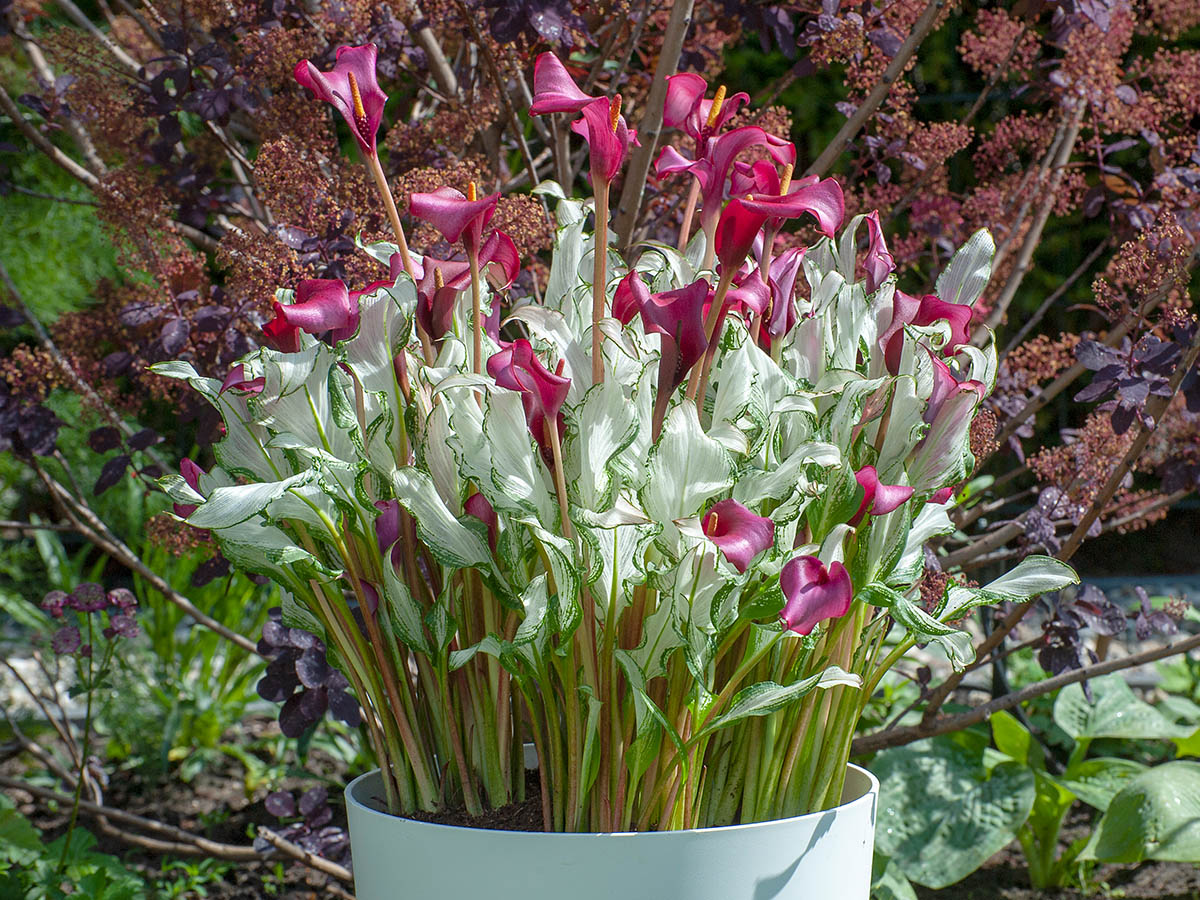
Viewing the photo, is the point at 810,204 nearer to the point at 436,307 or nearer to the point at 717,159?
the point at 717,159

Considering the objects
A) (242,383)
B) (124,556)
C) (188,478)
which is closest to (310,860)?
(124,556)

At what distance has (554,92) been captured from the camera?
627 mm

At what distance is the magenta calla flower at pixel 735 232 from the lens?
0.59 meters

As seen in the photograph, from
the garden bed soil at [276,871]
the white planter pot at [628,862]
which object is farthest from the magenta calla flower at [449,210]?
the garden bed soil at [276,871]

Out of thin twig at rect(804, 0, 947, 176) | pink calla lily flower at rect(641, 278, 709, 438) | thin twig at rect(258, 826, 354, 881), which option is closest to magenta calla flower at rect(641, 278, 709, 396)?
pink calla lily flower at rect(641, 278, 709, 438)

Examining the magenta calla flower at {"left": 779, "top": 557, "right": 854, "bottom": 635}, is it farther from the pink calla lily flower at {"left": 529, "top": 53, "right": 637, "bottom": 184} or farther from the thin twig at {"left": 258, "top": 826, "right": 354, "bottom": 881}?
the thin twig at {"left": 258, "top": 826, "right": 354, "bottom": 881}

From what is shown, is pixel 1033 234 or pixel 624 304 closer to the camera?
pixel 624 304

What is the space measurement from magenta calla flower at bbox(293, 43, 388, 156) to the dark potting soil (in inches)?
16.3

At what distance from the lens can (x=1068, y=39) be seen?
1.40 m

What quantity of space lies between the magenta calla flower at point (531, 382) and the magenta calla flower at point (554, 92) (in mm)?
137

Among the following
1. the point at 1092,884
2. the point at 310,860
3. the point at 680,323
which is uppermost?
the point at 680,323

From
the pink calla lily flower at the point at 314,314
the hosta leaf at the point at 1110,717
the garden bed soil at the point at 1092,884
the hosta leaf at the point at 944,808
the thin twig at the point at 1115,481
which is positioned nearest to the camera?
the pink calla lily flower at the point at 314,314

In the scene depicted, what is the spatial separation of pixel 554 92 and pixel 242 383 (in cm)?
27

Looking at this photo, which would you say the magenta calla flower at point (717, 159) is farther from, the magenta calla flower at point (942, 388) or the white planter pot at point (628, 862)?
the white planter pot at point (628, 862)
